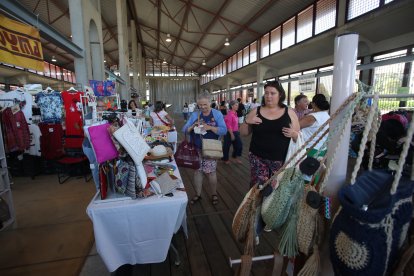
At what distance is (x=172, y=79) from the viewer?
26.5m

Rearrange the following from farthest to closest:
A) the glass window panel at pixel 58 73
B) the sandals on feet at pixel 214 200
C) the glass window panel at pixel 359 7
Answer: the glass window panel at pixel 58 73 → the glass window panel at pixel 359 7 → the sandals on feet at pixel 214 200

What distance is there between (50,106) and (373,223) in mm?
4858

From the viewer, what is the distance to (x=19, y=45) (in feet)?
7.86

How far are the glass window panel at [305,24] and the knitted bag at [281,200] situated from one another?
8907 mm

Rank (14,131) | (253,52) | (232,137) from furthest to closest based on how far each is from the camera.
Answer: (253,52) → (232,137) → (14,131)

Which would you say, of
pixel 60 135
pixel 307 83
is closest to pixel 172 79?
pixel 307 83

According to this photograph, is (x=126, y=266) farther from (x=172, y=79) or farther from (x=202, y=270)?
(x=172, y=79)

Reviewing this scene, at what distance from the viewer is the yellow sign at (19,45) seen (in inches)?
86.7

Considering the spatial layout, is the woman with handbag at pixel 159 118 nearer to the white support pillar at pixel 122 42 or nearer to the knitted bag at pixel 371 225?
the knitted bag at pixel 371 225

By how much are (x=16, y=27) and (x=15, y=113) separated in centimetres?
214

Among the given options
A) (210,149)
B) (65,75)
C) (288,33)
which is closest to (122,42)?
(288,33)

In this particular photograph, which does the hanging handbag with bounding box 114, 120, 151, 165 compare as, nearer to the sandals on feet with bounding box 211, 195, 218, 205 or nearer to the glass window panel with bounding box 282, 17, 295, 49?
the sandals on feet with bounding box 211, 195, 218, 205

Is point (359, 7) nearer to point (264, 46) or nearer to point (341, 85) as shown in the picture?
point (264, 46)

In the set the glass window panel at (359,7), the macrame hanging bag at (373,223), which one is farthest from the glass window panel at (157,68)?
the macrame hanging bag at (373,223)
